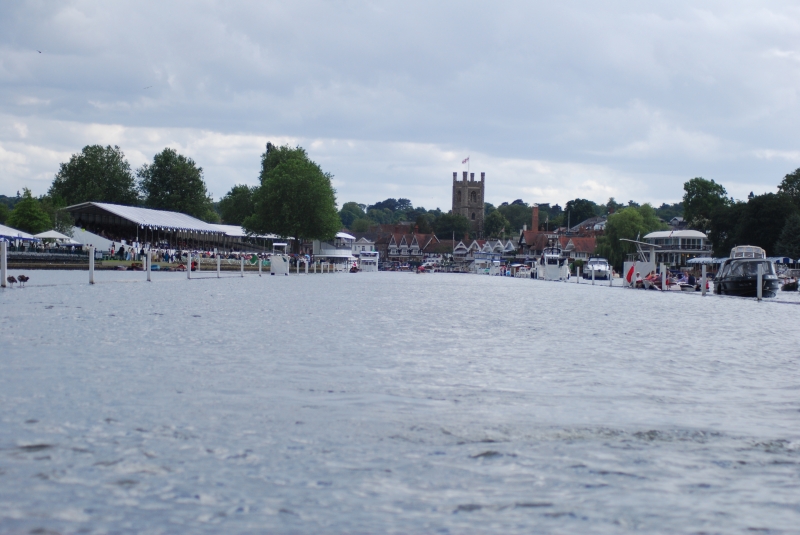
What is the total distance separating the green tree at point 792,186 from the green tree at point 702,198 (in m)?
28.6

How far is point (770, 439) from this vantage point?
6.72 metres

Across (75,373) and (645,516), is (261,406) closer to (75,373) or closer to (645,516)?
(75,373)

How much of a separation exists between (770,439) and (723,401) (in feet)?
5.77

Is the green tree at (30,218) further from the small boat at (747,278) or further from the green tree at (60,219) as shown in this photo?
the small boat at (747,278)

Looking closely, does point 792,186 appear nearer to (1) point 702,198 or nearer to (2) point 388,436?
(1) point 702,198

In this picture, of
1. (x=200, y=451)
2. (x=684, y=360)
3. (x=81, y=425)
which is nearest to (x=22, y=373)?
(x=81, y=425)

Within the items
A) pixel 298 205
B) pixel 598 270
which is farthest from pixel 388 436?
pixel 298 205

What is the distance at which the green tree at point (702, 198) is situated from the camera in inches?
5502

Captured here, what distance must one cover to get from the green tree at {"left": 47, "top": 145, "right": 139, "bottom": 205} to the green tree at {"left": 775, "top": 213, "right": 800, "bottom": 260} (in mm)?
90778

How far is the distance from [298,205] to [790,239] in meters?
51.7

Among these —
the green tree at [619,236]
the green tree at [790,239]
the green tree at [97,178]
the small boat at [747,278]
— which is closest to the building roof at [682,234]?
the green tree at [619,236]

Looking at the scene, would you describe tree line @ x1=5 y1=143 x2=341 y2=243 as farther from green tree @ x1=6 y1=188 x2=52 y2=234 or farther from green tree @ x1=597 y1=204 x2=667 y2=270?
green tree @ x1=597 y1=204 x2=667 y2=270

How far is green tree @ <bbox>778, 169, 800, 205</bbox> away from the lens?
4183 inches

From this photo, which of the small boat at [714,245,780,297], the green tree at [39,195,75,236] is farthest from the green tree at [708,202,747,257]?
the green tree at [39,195,75,236]
